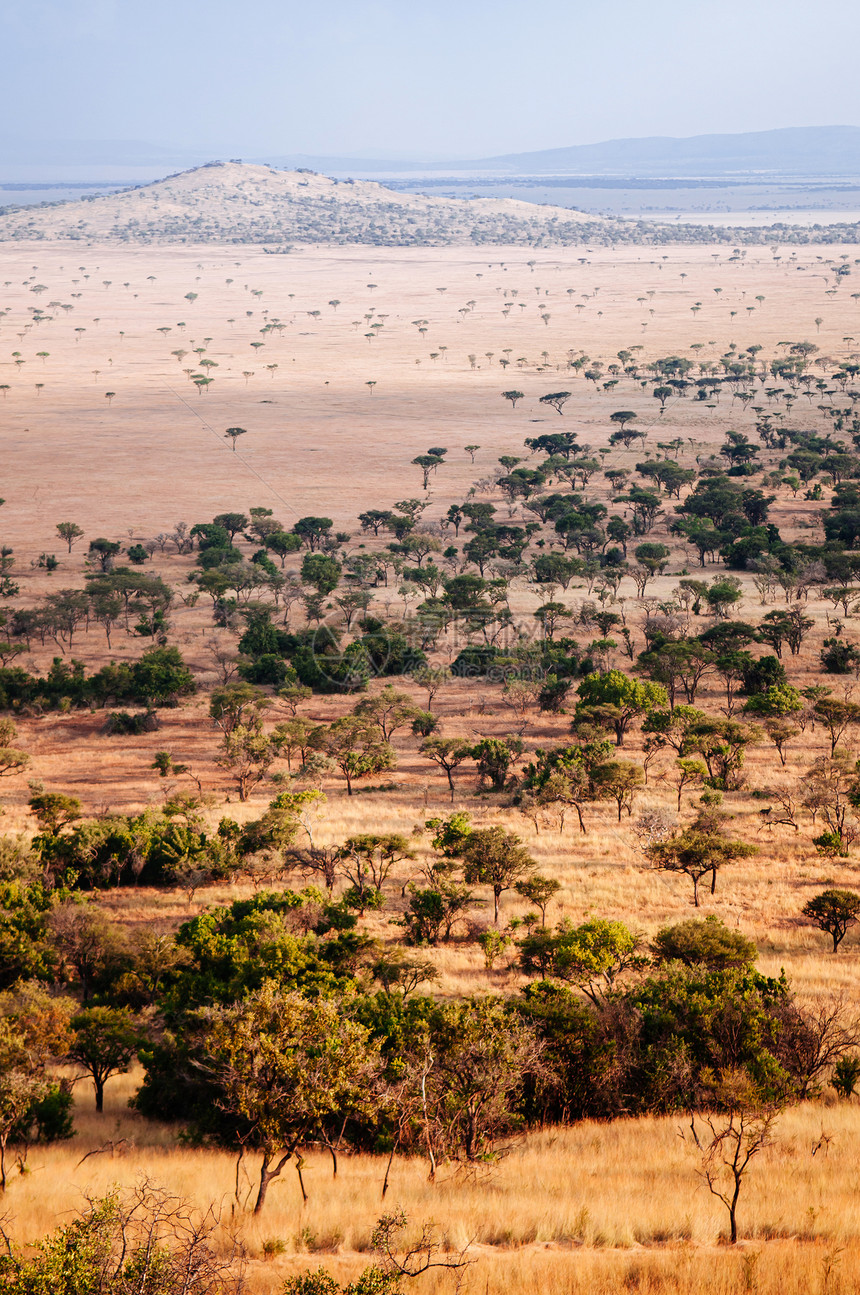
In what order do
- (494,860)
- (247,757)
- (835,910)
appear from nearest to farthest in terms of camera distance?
(835,910) < (494,860) < (247,757)

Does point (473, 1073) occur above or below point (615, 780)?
above

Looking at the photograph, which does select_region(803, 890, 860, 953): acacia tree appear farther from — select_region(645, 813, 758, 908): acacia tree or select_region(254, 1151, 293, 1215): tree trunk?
select_region(254, 1151, 293, 1215): tree trunk

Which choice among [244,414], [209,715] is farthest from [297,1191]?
[244,414]

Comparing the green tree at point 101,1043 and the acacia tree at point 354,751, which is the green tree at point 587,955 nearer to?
the green tree at point 101,1043

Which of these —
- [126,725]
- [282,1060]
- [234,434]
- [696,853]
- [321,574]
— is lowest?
[126,725]

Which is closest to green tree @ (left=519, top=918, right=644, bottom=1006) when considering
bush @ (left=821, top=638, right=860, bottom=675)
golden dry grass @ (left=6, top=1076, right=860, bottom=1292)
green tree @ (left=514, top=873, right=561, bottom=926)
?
green tree @ (left=514, top=873, right=561, bottom=926)

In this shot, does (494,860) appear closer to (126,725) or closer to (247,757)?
(247,757)

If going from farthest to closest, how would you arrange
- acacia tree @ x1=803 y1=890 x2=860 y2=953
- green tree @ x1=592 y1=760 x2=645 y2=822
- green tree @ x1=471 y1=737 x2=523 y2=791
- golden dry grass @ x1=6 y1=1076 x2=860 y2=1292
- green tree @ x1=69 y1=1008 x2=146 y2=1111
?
green tree @ x1=471 y1=737 x2=523 y2=791 < green tree @ x1=592 y1=760 x2=645 y2=822 < acacia tree @ x1=803 y1=890 x2=860 y2=953 < green tree @ x1=69 y1=1008 x2=146 y2=1111 < golden dry grass @ x1=6 y1=1076 x2=860 y2=1292

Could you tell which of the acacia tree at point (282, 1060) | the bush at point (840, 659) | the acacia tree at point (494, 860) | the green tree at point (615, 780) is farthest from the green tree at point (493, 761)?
the acacia tree at point (282, 1060)

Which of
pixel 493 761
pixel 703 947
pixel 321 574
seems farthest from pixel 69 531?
pixel 703 947
